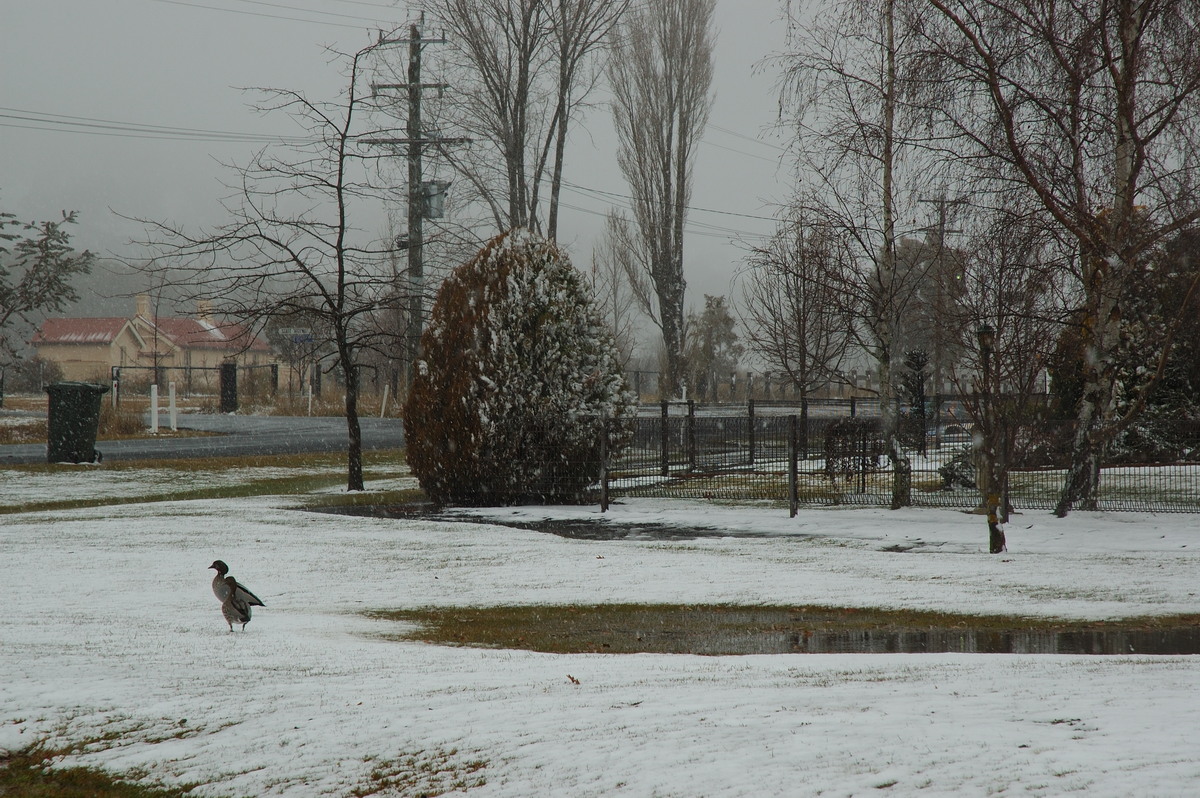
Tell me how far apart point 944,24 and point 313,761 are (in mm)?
14047

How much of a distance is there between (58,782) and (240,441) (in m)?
27.5

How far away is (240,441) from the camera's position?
3111 centimetres

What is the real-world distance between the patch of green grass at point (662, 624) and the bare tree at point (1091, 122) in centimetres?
659

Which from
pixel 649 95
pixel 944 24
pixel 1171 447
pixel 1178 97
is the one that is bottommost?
pixel 1171 447

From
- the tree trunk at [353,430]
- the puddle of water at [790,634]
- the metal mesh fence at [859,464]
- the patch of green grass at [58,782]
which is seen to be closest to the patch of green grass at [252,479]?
the tree trunk at [353,430]

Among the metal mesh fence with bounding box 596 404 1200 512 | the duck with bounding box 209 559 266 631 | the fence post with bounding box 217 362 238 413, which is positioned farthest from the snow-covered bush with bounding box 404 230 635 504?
the fence post with bounding box 217 362 238 413

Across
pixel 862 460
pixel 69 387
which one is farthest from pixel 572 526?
pixel 69 387

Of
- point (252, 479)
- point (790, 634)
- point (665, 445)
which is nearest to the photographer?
point (790, 634)

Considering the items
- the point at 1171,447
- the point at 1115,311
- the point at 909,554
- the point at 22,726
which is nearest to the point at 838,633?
the point at 909,554

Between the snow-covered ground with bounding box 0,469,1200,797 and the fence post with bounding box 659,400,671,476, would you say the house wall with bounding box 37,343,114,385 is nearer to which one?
the fence post with bounding box 659,400,671,476

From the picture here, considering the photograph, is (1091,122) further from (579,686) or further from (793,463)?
(579,686)

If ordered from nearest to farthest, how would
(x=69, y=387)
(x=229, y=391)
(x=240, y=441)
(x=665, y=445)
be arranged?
(x=665, y=445) < (x=69, y=387) < (x=240, y=441) < (x=229, y=391)

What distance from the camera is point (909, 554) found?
40.2 feet

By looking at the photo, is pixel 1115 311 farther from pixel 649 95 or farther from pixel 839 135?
pixel 649 95
